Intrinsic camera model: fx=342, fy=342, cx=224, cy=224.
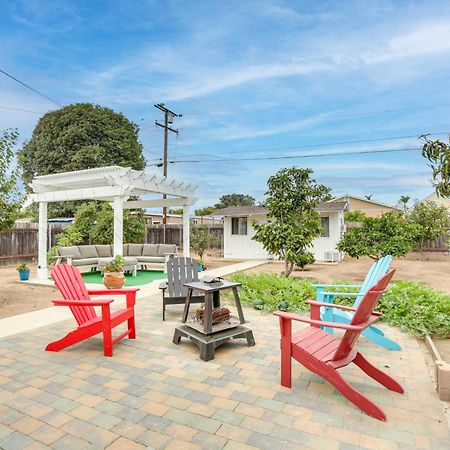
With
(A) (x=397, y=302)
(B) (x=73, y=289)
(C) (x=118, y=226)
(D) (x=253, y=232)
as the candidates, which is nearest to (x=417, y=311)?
(A) (x=397, y=302)

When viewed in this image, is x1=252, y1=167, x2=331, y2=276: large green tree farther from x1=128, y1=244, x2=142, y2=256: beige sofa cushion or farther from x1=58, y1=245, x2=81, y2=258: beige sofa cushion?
x1=58, y1=245, x2=81, y2=258: beige sofa cushion

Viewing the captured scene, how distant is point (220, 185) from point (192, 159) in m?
6.12

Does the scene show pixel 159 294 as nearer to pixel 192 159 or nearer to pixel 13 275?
pixel 13 275

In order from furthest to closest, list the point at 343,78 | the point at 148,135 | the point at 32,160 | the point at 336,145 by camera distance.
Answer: the point at 148,135 → the point at 32,160 → the point at 336,145 → the point at 343,78

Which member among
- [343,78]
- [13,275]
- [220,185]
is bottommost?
[13,275]

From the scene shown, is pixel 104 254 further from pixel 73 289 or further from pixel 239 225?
pixel 73 289

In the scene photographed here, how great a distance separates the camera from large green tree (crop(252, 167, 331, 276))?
9.03 m

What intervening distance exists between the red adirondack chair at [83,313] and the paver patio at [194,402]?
0.16 meters

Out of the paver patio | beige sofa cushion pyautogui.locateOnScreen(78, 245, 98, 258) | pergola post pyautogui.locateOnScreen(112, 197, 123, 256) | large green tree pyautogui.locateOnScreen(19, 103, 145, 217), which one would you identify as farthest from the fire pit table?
large green tree pyautogui.locateOnScreen(19, 103, 145, 217)

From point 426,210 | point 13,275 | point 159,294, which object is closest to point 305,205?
point 159,294

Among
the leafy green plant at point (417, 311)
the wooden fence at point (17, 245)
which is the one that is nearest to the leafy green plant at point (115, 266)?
the leafy green plant at point (417, 311)

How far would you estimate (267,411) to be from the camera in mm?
2521

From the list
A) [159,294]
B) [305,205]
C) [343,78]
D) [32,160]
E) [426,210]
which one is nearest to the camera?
[159,294]

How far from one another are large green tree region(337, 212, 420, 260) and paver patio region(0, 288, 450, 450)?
252 inches
